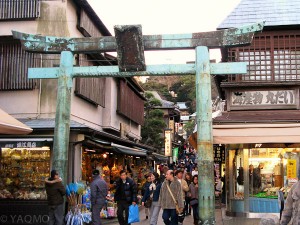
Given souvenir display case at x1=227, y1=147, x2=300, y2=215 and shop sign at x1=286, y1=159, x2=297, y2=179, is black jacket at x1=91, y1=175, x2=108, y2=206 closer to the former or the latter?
souvenir display case at x1=227, y1=147, x2=300, y2=215

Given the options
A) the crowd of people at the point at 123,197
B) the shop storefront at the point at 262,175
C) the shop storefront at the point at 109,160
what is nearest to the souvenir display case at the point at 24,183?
the crowd of people at the point at 123,197

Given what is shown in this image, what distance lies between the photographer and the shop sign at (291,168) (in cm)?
1534

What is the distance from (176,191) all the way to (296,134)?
4.44 meters

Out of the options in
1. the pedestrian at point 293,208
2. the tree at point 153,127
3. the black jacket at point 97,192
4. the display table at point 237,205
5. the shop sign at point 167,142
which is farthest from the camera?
the shop sign at point 167,142

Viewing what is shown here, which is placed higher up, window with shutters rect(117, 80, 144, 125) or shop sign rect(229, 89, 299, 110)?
window with shutters rect(117, 80, 144, 125)

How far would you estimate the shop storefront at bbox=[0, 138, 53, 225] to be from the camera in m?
13.4

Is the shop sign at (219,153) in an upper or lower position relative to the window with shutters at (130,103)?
lower

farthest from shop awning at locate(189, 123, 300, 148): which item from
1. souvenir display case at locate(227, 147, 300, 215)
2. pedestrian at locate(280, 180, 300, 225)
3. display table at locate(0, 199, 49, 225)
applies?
pedestrian at locate(280, 180, 300, 225)

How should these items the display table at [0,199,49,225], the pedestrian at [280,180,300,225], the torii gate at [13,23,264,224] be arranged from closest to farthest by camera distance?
1. the pedestrian at [280,180,300,225]
2. the torii gate at [13,23,264,224]
3. the display table at [0,199,49,225]

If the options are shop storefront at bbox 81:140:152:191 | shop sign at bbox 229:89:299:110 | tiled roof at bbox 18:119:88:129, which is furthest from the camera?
shop storefront at bbox 81:140:152:191

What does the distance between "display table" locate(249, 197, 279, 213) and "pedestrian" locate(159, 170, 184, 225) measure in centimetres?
474

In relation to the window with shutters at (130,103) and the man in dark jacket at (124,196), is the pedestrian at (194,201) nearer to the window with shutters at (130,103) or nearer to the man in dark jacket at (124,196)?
the man in dark jacket at (124,196)

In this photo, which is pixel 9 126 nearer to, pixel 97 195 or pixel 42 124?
pixel 97 195

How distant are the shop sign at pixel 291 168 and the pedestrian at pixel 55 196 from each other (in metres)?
8.49
